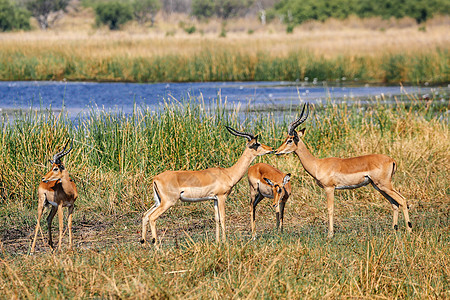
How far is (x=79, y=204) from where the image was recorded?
948 cm

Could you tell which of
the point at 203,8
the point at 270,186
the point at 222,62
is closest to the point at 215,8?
the point at 203,8

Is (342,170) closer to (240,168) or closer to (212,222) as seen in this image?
(240,168)

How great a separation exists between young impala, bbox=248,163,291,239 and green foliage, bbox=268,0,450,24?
2016 inches

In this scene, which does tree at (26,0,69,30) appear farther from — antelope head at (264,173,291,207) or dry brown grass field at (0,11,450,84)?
antelope head at (264,173,291,207)

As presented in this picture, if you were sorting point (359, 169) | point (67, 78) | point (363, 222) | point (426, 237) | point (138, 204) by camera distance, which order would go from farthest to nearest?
point (67, 78)
point (138, 204)
point (363, 222)
point (359, 169)
point (426, 237)

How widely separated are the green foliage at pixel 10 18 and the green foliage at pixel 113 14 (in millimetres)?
7052

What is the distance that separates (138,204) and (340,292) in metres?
4.49

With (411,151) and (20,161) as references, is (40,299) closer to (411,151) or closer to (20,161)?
(20,161)

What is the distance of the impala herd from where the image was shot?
22.7 feet

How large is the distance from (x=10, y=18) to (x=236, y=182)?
53459 millimetres

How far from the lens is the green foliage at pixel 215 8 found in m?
74.1

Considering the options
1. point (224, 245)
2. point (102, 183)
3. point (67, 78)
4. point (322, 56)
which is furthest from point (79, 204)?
point (322, 56)

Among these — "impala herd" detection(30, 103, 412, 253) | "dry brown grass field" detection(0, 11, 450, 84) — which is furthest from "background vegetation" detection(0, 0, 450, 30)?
"impala herd" detection(30, 103, 412, 253)

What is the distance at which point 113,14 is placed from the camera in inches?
2477
